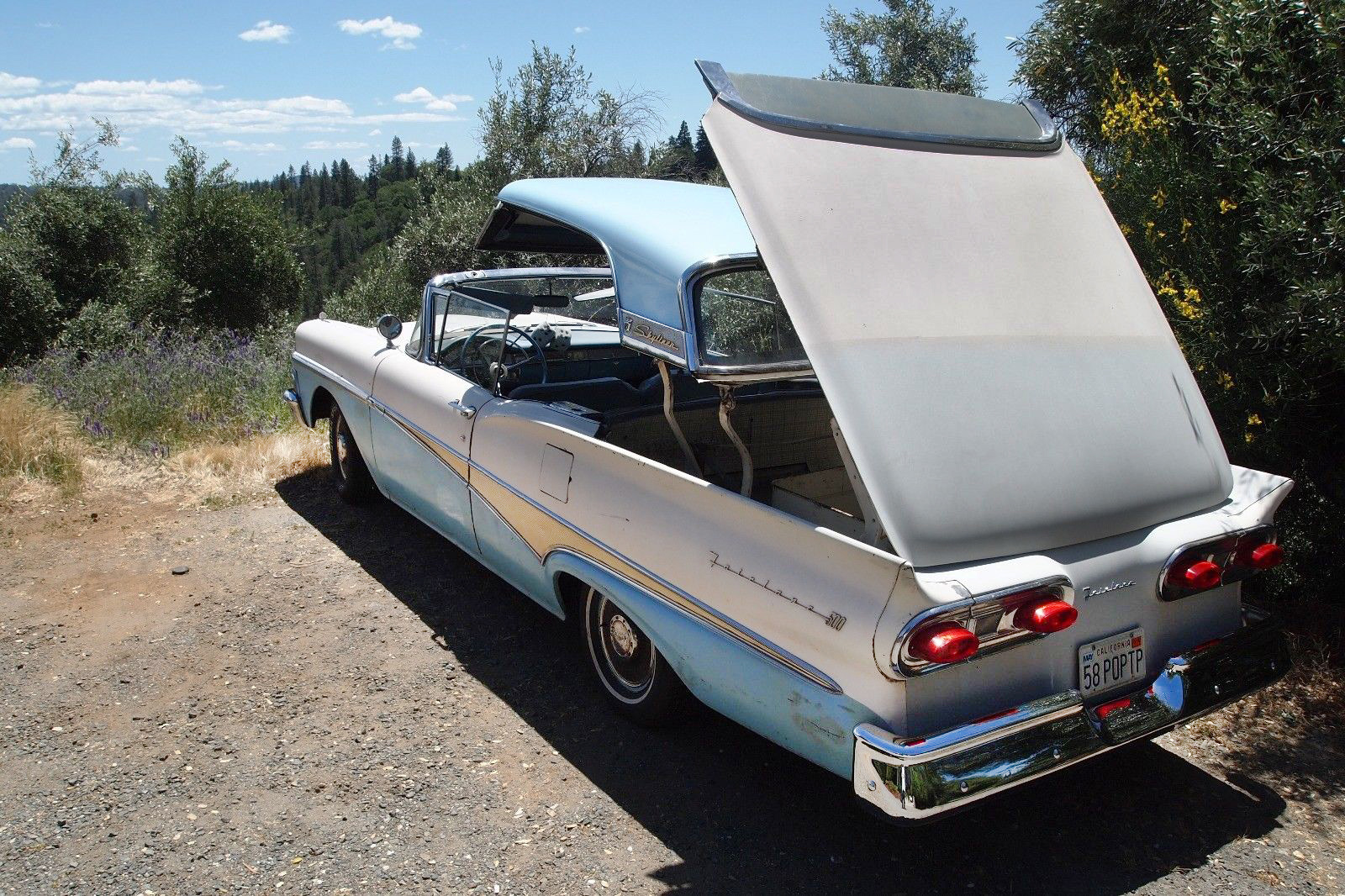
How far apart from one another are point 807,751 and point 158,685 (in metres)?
2.75

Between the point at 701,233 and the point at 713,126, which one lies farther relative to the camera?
the point at 701,233

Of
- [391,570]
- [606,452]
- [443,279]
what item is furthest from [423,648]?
[443,279]

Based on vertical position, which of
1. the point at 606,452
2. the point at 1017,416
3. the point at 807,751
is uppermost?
the point at 1017,416

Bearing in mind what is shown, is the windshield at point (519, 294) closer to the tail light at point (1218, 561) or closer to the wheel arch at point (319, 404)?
the wheel arch at point (319, 404)

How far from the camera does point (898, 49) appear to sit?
19766mm

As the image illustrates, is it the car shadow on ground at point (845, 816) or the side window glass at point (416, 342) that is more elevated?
the side window glass at point (416, 342)

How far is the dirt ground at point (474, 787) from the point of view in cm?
293

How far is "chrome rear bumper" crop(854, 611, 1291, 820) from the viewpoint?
2496mm

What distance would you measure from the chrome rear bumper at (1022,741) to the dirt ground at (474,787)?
1.52ft

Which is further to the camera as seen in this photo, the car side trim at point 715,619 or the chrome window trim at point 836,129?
the chrome window trim at point 836,129

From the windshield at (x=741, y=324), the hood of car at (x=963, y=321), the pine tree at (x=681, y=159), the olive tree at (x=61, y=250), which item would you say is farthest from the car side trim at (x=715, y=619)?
the olive tree at (x=61, y=250)

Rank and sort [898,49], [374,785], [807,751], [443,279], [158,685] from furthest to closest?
[898,49] → [443,279] → [158,685] → [374,785] → [807,751]

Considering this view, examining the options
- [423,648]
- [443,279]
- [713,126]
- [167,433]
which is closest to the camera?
[713,126]

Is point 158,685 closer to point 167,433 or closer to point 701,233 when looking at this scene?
point 701,233
